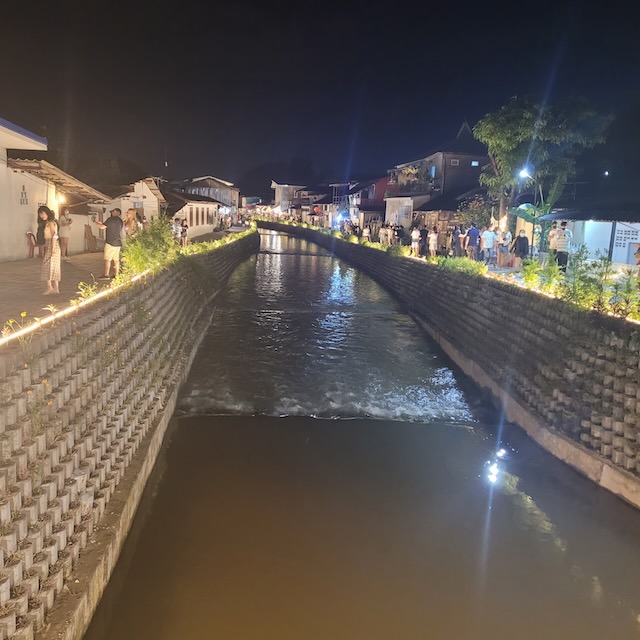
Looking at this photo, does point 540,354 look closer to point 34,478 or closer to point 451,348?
point 451,348

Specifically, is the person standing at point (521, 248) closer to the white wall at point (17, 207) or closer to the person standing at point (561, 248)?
the person standing at point (561, 248)

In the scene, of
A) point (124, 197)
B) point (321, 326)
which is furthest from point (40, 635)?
point (124, 197)

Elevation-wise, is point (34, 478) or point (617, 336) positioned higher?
point (617, 336)

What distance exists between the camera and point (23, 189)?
18125mm

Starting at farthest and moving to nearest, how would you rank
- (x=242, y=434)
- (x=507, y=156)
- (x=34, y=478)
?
1. (x=507, y=156)
2. (x=242, y=434)
3. (x=34, y=478)

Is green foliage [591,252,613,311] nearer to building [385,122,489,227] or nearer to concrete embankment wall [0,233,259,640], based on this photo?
concrete embankment wall [0,233,259,640]

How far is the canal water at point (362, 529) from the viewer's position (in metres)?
5.83

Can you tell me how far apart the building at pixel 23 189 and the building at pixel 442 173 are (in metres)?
A: 27.3

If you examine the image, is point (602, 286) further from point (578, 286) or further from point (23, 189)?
point (23, 189)

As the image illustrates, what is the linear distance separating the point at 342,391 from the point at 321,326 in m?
7.07

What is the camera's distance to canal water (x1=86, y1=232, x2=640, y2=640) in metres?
5.83

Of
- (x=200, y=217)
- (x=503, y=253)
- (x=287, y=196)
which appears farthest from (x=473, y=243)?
(x=287, y=196)

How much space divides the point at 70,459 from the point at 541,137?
76.8ft

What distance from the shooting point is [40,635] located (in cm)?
432
